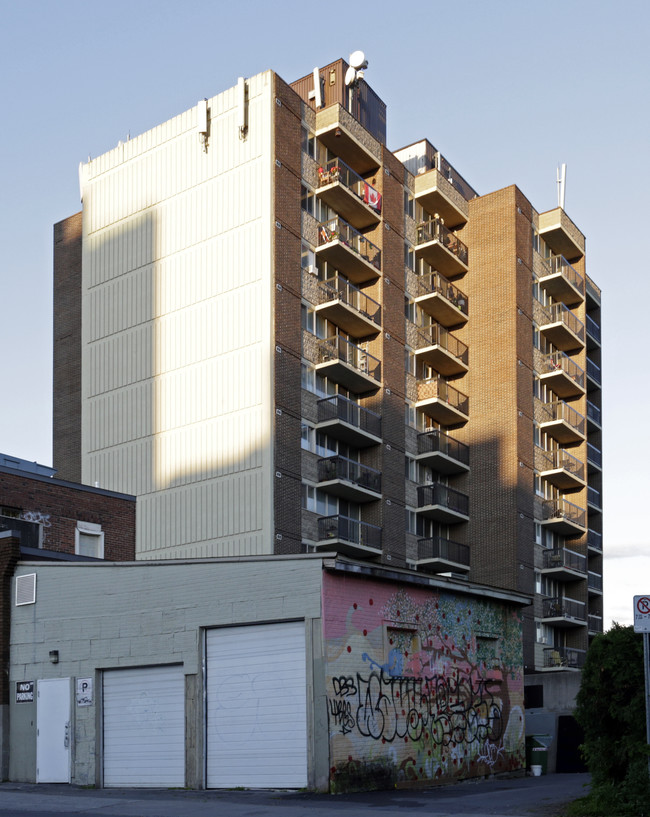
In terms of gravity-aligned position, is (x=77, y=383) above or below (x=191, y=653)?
above

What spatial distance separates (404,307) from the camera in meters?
53.9

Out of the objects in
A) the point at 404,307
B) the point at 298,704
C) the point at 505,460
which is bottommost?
the point at 298,704

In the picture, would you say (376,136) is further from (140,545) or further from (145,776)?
(145,776)

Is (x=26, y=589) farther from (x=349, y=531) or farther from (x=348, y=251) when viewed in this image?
(x=348, y=251)

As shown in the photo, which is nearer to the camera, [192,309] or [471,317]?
[192,309]

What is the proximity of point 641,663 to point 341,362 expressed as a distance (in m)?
30.4

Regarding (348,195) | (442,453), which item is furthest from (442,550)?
(348,195)

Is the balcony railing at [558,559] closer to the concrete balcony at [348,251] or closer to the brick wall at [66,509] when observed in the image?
the concrete balcony at [348,251]

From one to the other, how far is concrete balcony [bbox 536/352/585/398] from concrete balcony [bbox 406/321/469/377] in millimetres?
4902

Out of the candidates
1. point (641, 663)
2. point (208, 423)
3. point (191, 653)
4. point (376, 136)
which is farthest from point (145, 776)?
point (376, 136)

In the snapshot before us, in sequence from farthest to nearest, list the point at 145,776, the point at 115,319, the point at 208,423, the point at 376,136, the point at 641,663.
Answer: the point at 376,136
the point at 115,319
the point at 208,423
the point at 145,776
the point at 641,663

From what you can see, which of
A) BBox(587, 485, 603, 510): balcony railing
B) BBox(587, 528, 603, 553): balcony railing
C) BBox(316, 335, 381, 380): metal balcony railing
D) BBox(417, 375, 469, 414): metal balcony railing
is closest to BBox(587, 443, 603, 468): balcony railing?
BBox(587, 485, 603, 510): balcony railing

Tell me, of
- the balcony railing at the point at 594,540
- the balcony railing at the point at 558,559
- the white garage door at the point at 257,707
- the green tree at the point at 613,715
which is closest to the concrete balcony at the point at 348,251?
the balcony railing at the point at 558,559

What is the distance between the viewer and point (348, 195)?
4903 cm
